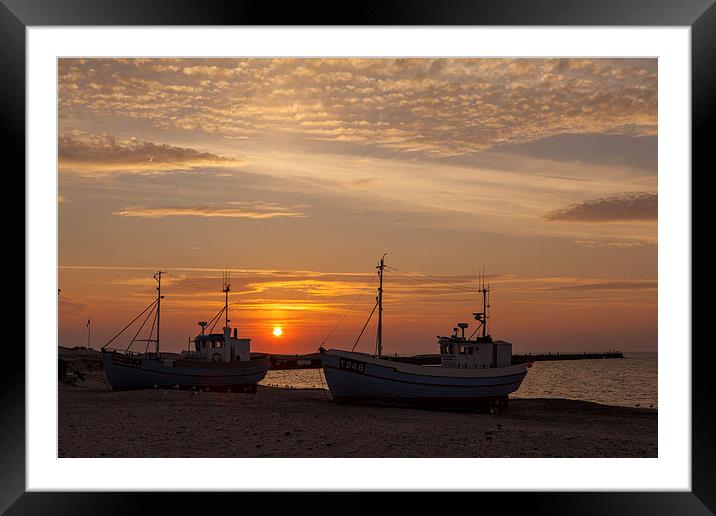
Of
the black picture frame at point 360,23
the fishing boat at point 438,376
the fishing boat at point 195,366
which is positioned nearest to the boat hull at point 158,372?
the fishing boat at point 195,366

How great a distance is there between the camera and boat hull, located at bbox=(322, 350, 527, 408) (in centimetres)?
1753

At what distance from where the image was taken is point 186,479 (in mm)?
4809

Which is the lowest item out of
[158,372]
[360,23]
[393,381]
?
[158,372]

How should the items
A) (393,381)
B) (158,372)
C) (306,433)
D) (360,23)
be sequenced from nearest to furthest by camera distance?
(360,23) < (306,433) < (393,381) < (158,372)

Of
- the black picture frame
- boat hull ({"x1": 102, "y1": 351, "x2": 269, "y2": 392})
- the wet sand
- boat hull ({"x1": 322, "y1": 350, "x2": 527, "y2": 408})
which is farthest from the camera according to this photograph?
boat hull ({"x1": 102, "y1": 351, "x2": 269, "y2": 392})

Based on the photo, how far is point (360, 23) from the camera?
4.50 meters

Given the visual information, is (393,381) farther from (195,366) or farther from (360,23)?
(360,23)

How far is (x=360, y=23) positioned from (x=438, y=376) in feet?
46.3

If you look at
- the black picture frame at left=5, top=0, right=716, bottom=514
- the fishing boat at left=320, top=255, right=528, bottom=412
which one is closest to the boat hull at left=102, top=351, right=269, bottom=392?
the fishing boat at left=320, top=255, right=528, bottom=412

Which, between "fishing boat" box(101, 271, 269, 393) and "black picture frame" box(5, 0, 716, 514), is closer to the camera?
"black picture frame" box(5, 0, 716, 514)

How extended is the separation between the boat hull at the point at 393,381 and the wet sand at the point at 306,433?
0.52 meters

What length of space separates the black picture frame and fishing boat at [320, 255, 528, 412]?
12367 millimetres

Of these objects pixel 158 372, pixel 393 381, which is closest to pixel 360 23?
pixel 393 381

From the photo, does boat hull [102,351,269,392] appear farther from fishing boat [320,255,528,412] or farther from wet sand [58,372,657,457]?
fishing boat [320,255,528,412]
